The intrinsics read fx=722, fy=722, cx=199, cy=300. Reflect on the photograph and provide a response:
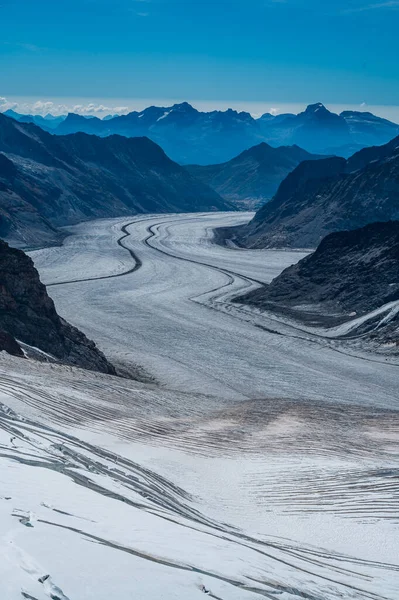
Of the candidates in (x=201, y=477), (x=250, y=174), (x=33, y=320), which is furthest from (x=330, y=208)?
(x=250, y=174)

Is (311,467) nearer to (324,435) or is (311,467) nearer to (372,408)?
(324,435)

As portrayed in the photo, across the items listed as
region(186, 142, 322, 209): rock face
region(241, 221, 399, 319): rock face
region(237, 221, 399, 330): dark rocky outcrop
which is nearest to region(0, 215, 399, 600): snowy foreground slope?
region(237, 221, 399, 330): dark rocky outcrop

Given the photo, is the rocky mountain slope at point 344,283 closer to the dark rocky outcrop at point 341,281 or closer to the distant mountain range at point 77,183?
the dark rocky outcrop at point 341,281

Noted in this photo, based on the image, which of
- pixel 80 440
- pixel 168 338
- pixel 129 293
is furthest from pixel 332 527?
pixel 129 293

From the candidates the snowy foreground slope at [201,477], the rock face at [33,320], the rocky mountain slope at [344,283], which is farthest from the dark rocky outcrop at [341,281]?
the rock face at [33,320]

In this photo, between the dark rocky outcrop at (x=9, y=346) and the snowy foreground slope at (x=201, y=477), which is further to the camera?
the dark rocky outcrop at (x=9, y=346)
